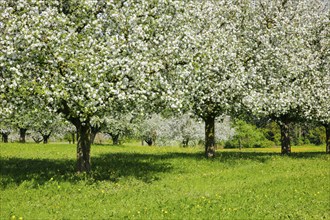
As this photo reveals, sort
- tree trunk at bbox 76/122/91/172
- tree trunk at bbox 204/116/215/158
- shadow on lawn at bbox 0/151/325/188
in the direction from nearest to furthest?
1. shadow on lawn at bbox 0/151/325/188
2. tree trunk at bbox 76/122/91/172
3. tree trunk at bbox 204/116/215/158

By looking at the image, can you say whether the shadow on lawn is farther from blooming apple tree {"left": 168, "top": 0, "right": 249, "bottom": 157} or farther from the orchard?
blooming apple tree {"left": 168, "top": 0, "right": 249, "bottom": 157}

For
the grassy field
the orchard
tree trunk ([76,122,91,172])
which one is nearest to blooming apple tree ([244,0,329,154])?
the orchard

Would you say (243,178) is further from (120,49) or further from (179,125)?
(179,125)

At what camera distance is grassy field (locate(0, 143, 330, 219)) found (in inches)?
574

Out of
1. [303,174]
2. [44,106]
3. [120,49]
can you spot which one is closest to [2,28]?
[44,106]

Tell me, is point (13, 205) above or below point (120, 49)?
below

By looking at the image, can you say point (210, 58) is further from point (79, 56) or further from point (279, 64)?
point (279, 64)

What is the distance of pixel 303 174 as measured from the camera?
2595 cm

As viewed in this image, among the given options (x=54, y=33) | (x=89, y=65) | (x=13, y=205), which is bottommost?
(x=13, y=205)

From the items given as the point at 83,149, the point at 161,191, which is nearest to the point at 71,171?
the point at 83,149

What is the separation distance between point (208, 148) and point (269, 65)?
8.79 m

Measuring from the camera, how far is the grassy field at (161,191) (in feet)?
47.8

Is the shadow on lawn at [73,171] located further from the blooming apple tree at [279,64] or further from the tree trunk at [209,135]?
the blooming apple tree at [279,64]

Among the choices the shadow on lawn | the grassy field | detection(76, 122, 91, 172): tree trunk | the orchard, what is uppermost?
the orchard
